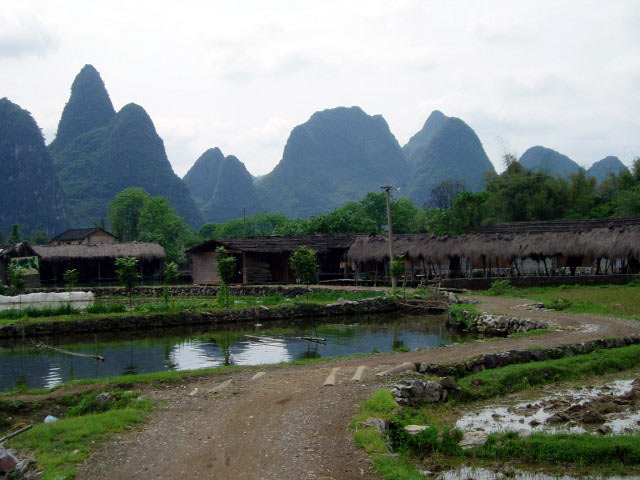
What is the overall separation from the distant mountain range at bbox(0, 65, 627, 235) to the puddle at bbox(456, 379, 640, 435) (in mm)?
66043

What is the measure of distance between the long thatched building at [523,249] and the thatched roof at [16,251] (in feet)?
73.2

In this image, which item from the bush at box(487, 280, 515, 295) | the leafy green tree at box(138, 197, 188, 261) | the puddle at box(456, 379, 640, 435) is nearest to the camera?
the puddle at box(456, 379, 640, 435)

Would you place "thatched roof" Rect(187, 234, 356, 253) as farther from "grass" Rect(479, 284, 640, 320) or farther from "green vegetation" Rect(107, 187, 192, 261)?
"green vegetation" Rect(107, 187, 192, 261)

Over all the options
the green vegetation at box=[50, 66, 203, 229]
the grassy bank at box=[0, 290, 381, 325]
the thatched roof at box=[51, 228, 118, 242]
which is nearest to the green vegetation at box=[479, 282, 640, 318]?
the grassy bank at box=[0, 290, 381, 325]

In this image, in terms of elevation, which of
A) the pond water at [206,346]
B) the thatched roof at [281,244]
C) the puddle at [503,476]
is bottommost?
the pond water at [206,346]

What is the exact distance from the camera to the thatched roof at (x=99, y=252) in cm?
4322

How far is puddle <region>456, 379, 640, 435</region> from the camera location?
305 inches

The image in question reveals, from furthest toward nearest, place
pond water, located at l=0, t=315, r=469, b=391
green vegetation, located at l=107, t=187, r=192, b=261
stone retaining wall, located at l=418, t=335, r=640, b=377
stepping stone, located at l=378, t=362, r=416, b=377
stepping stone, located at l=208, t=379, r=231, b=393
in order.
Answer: green vegetation, located at l=107, t=187, r=192, b=261
pond water, located at l=0, t=315, r=469, b=391
stone retaining wall, located at l=418, t=335, r=640, b=377
stepping stone, located at l=378, t=362, r=416, b=377
stepping stone, located at l=208, t=379, r=231, b=393

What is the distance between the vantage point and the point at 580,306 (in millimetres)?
18516

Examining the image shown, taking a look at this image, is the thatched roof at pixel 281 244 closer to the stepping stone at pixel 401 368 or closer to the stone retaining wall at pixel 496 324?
the stone retaining wall at pixel 496 324

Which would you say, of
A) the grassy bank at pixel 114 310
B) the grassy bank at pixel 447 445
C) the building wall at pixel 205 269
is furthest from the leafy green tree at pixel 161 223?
the grassy bank at pixel 447 445

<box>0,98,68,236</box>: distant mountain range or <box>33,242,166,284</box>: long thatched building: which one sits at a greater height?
<box>0,98,68,236</box>: distant mountain range

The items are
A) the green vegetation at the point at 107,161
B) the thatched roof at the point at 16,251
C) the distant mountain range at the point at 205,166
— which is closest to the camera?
the thatched roof at the point at 16,251

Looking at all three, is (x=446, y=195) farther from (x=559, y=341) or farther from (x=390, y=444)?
(x=390, y=444)
